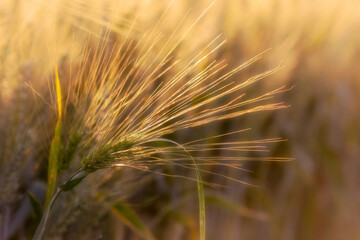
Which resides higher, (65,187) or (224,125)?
(224,125)

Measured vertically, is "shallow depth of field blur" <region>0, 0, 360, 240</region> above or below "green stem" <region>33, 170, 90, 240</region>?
above

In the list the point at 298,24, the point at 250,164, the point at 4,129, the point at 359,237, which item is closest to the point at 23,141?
the point at 4,129

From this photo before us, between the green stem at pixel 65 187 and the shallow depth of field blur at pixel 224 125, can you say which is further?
the shallow depth of field blur at pixel 224 125

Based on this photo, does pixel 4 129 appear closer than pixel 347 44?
Yes

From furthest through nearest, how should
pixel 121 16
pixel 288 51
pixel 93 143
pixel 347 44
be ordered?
pixel 347 44 → pixel 288 51 → pixel 121 16 → pixel 93 143

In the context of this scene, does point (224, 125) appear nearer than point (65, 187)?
No

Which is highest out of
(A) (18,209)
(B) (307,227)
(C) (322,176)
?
(C) (322,176)

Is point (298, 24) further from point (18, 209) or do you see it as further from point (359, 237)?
point (18, 209)

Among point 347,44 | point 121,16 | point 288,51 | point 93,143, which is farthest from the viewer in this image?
point 347,44
